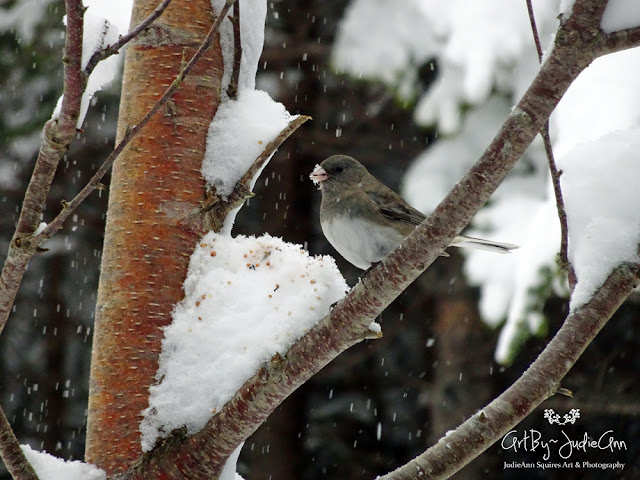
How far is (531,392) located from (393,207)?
1337 mm

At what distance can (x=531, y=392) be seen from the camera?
1.47 m

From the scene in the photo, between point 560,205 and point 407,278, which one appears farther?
point 560,205

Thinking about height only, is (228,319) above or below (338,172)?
above

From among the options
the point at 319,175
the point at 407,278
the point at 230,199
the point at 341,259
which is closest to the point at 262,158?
the point at 230,199

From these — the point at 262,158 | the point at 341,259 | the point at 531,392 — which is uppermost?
the point at 262,158

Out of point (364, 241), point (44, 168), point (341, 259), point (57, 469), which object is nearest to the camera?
→ point (44, 168)

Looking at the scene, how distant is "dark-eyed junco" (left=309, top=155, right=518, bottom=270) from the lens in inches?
99.5

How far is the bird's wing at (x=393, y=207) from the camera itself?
8.84ft

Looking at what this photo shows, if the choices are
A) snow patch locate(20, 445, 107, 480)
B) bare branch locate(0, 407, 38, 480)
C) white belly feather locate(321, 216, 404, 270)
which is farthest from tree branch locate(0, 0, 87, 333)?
white belly feather locate(321, 216, 404, 270)

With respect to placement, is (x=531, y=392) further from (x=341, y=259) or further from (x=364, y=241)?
(x=341, y=259)

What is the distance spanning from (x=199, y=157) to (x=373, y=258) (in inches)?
35.8

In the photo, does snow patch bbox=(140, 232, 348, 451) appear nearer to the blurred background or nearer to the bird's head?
the bird's head

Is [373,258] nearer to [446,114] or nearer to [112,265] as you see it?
[112,265]

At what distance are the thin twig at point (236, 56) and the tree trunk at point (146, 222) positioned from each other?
0.13ft
